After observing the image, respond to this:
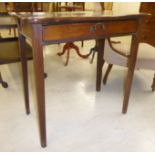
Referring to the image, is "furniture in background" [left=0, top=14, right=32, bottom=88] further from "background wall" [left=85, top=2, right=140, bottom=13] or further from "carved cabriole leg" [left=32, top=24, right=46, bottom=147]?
"background wall" [left=85, top=2, right=140, bottom=13]

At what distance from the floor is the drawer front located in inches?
27.2

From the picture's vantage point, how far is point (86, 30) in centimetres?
113

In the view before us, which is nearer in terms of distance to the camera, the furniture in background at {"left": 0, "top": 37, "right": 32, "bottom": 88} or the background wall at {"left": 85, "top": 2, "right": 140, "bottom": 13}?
the furniture in background at {"left": 0, "top": 37, "right": 32, "bottom": 88}

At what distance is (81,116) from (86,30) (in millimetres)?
754

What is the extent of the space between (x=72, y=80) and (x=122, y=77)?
2.00 feet

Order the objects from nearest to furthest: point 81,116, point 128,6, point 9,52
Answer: point 81,116, point 9,52, point 128,6

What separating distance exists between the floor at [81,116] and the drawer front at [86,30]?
0.69 m

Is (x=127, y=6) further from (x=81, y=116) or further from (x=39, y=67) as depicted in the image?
(x=39, y=67)

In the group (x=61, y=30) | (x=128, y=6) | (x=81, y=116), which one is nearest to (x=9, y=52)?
(x=81, y=116)

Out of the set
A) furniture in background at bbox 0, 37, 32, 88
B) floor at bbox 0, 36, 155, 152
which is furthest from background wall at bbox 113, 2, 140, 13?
furniture in background at bbox 0, 37, 32, 88

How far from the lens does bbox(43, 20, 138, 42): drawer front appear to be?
3.35 feet

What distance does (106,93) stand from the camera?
197cm

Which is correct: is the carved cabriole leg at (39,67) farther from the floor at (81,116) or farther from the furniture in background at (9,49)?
the furniture in background at (9,49)

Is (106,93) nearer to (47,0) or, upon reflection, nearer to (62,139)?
(62,139)
